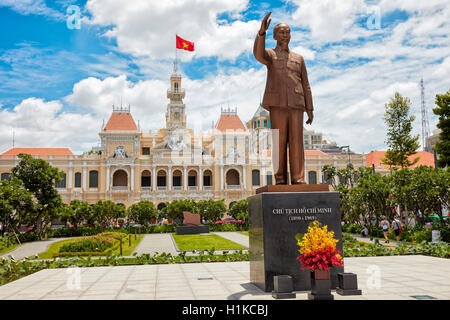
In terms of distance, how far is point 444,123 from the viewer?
2366cm

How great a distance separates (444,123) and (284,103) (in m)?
19.5

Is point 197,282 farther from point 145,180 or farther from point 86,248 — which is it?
point 145,180

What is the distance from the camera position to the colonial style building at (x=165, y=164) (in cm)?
5331

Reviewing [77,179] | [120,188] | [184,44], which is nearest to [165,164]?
[120,188]

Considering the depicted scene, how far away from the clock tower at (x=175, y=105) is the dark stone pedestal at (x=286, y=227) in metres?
52.9

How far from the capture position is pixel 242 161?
56.2 metres

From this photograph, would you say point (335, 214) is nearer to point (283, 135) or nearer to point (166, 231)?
point (283, 135)

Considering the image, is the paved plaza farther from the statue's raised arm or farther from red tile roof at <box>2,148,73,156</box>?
red tile roof at <box>2,148,73,156</box>

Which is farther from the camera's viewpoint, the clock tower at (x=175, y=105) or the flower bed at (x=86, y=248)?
the clock tower at (x=175, y=105)

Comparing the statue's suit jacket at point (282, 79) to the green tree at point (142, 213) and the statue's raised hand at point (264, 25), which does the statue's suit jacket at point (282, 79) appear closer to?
the statue's raised hand at point (264, 25)

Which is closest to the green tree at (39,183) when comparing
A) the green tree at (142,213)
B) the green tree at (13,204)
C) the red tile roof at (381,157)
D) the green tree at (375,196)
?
the green tree at (13,204)

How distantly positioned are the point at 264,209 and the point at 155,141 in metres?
54.8
